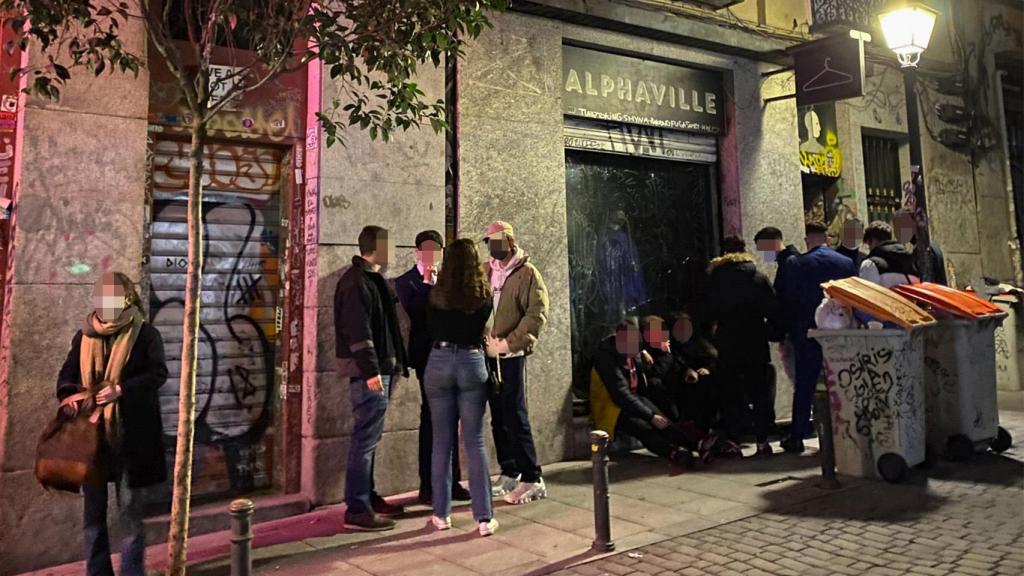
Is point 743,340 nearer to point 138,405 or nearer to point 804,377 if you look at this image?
point 804,377

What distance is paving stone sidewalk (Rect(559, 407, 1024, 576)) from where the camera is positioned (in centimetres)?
434

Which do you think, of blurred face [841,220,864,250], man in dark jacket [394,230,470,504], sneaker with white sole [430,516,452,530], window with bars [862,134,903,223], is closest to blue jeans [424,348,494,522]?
sneaker with white sole [430,516,452,530]

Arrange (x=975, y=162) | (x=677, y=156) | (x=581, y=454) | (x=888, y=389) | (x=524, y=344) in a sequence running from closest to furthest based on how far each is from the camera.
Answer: (x=524, y=344)
(x=888, y=389)
(x=581, y=454)
(x=677, y=156)
(x=975, y=162)

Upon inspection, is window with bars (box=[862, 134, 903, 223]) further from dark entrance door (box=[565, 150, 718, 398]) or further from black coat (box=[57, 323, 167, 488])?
black coat (box=[57, 323, 167, 488])

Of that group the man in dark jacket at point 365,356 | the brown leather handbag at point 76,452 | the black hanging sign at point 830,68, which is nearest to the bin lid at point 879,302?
the black hanging sign at point 830,68

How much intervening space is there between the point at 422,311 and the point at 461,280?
0.99 m

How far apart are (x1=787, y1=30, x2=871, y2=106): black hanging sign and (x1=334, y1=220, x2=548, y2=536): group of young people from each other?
5348 millimetres

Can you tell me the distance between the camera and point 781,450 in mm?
7703

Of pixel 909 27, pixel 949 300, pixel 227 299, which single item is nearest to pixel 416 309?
pixel 227 299

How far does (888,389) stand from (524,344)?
3.11m

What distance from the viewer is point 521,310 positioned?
5.59m

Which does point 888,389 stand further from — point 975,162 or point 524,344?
point 975,162

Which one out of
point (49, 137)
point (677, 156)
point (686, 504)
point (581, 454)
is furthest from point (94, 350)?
point (677, 156)

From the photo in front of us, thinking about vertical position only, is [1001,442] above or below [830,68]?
below
